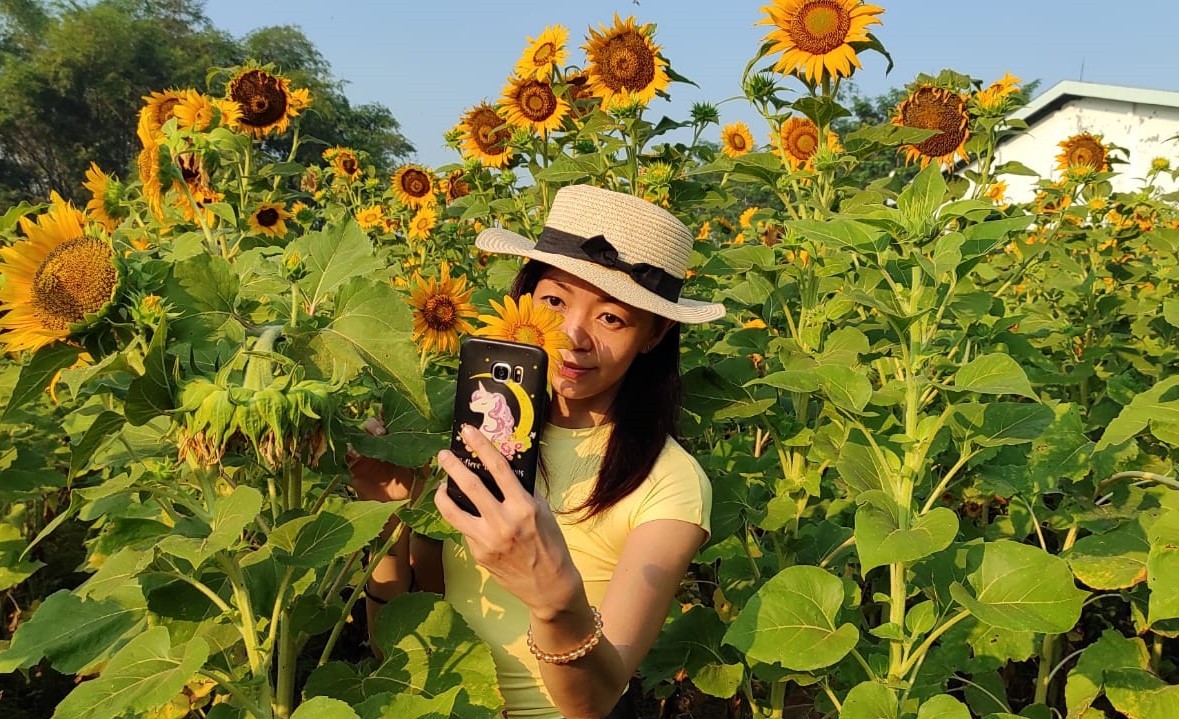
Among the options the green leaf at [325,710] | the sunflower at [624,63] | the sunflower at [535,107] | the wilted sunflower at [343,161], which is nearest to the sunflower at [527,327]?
the green leaf at [325,710]

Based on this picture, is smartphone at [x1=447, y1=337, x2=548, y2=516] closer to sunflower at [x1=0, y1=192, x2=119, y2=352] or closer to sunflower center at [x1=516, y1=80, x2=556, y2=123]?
Answer: sunflower at [x1=0, y1=192, x2=119, y2=352]

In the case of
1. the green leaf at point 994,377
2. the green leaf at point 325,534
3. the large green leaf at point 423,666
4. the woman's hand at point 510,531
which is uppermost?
Answer: the green leaf at point 994,377

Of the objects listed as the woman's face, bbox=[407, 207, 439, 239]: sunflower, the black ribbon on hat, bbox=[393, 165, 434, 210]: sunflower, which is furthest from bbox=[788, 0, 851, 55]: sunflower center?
bbox=[393, 165, 434, 210]: sunflower

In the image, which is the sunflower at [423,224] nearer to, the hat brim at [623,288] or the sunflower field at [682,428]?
the sunflower field at [682,428]

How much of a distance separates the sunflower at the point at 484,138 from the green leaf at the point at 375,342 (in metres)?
2.43

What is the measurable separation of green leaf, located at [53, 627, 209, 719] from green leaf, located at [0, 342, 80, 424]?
0.96ft

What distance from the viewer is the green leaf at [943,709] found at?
1193 mm

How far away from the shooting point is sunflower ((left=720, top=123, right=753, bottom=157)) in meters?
4.41

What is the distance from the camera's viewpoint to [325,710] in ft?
2.98

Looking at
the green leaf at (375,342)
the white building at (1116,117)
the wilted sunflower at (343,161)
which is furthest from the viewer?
the white building at (1116,117)

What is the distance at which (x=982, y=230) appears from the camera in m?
1.33

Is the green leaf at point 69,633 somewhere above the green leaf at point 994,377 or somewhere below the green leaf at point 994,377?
below

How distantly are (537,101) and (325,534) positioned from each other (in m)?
2.22

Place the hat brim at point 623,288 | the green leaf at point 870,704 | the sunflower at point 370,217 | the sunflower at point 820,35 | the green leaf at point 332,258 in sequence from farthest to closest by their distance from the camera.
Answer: the sunflower at point 370,217, the sunflower at point 820,35, the hat brim at point 623,288, the green leaf at point 870,704, the green leaf at point 332,258
